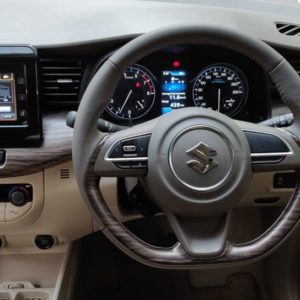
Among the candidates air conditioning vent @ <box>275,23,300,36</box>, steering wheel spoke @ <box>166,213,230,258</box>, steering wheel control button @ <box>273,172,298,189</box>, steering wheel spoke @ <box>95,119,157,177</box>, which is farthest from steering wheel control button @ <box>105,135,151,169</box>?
air conditioning vent @ <box>275,23,300,36</box>

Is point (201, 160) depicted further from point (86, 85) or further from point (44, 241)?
point (44, 241)

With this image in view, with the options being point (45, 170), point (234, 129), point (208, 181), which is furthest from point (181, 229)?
point (45, 170)

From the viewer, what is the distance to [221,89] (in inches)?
50.1

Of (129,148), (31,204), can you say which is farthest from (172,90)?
(31,204)

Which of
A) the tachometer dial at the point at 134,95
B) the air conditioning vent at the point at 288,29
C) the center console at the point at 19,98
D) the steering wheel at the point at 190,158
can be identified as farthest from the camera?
the air conditioning vent at the point at 288,29

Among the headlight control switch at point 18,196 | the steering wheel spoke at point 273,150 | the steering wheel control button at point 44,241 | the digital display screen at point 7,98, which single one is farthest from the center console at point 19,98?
the steering wheel spoke at point 273,150

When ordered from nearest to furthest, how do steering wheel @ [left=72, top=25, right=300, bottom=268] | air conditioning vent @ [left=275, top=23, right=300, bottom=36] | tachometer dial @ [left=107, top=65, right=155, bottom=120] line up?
steering wheel @ [left=72, top=25, right=300, bottom=268] → tachometer dial @ [left=107, top=65, right=155, bottom=120] → air conditioning vent @ [left=275, top=23, right=300, bottom=36]

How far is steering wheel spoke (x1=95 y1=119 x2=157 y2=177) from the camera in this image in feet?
3.26

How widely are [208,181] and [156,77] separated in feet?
1.17

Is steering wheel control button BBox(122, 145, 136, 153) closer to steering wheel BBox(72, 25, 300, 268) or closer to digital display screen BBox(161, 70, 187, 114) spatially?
steering wheel BBox(72, 25, 300, 268)

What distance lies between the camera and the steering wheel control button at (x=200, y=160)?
39.1 inches

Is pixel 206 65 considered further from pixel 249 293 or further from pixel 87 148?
pixel 249 293

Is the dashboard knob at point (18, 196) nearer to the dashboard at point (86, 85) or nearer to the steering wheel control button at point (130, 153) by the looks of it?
the dashboard at point (86, 85)

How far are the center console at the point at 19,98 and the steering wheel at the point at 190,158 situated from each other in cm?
22
